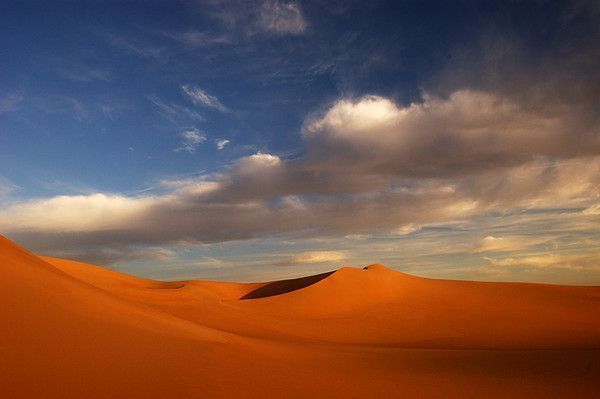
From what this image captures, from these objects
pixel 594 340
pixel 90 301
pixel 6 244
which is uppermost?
pixel 6 244

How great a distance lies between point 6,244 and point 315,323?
14.9 meters

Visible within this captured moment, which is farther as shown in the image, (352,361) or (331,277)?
(331,277)

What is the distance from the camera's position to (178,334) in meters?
9.72

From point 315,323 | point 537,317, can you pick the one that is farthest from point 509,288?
point 315,323

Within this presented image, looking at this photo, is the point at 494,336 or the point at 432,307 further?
the point at 432,307

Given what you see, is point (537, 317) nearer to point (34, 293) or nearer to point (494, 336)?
point (494, 336)

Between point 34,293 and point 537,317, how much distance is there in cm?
2658

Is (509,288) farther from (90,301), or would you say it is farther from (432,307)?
(90,301)

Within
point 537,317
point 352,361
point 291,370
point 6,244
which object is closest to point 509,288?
point 537,317

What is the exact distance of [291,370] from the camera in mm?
8914

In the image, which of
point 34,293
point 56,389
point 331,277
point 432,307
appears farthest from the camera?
point 331,277

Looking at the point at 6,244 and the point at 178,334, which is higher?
the point at 6,244

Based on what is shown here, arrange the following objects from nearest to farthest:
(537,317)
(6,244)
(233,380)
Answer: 1. (233,380)
2. (6,244)
3. (537,317)

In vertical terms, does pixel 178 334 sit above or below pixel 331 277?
below
